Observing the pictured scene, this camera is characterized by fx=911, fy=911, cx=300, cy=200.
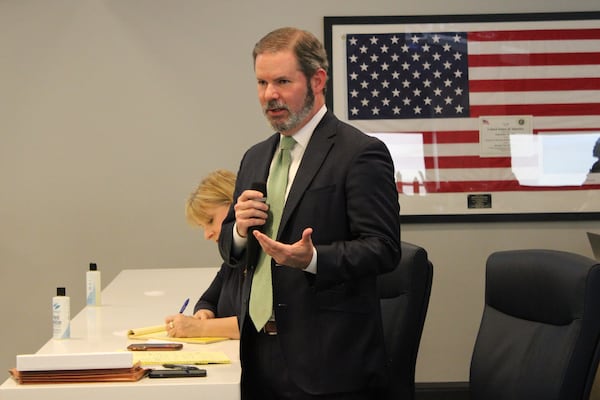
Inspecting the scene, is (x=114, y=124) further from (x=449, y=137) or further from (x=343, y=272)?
(x=343, y=272)

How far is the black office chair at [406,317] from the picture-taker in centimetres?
333

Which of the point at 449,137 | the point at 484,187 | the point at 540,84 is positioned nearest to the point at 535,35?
the point at 540,84

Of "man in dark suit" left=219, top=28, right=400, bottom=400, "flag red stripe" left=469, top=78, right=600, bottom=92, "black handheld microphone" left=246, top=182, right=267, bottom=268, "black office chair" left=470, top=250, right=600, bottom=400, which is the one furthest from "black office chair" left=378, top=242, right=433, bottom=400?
"flag red stripe" left=469, top=78, right=600, bottom=92

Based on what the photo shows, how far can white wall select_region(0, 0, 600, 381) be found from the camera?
17.8 feet

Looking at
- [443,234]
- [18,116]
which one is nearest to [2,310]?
[18,116]

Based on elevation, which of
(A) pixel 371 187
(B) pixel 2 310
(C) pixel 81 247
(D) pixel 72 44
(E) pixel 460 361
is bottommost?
(E) pixel 460 361

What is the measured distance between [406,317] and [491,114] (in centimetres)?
248

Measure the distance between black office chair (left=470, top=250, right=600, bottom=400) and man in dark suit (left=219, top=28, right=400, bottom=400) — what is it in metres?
0.53

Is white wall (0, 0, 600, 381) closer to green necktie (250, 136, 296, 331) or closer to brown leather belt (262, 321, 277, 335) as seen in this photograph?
green necktie (250, 136, 296, 331)

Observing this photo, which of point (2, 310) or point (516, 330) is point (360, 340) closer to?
point (516, 330)

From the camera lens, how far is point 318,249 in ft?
7.20

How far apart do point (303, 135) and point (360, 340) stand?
55 centimetres

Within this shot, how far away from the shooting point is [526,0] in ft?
18.1

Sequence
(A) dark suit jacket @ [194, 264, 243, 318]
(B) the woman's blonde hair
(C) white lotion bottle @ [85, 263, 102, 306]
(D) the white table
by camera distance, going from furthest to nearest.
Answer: (C) white lotion bottle @ [85, 263, 102, 306] → (B) the woman's blonde hair → (A) dark suit jacket @ [194, 264, 243, 318] → (D) the white table
